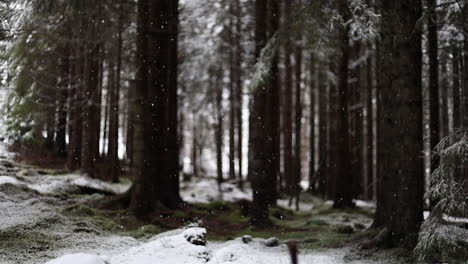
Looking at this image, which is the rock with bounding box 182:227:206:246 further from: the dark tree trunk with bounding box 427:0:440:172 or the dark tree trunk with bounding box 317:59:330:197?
the dark tree trunk with bounding box 317:59:330:197

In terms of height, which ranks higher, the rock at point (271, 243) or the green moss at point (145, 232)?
the green moss at point (145, 232)

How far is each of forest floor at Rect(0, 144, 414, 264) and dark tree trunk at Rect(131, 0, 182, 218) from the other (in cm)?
75

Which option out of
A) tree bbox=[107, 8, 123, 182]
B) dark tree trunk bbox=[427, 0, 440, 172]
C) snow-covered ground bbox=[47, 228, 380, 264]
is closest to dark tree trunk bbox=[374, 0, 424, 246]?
snow-covered ground bbox=[47, 228, 380, 264]

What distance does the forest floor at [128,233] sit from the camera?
7.86 m

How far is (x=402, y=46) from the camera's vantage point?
9.59m

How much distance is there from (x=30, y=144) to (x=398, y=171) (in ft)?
35.1

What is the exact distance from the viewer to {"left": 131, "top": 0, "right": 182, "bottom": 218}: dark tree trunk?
456 inches

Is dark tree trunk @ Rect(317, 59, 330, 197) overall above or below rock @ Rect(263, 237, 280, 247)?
above

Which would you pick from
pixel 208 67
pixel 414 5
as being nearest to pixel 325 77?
pixel 208 67

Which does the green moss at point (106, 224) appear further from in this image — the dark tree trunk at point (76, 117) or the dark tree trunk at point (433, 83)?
the dark tree trunk at point (433, 83)

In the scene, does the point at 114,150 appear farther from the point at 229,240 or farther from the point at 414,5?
the point at 414,5

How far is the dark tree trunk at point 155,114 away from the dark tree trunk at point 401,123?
5.96 metres

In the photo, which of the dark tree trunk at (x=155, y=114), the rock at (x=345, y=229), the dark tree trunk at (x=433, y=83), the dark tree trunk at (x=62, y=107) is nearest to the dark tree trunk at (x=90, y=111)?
A: the dark tree trunk at (x=62, y=107)

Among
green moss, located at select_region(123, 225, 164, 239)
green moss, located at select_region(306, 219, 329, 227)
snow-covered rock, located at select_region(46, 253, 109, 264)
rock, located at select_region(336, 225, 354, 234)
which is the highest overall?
snow-covered rock, located at select_region(46, 253, 109, 264)
